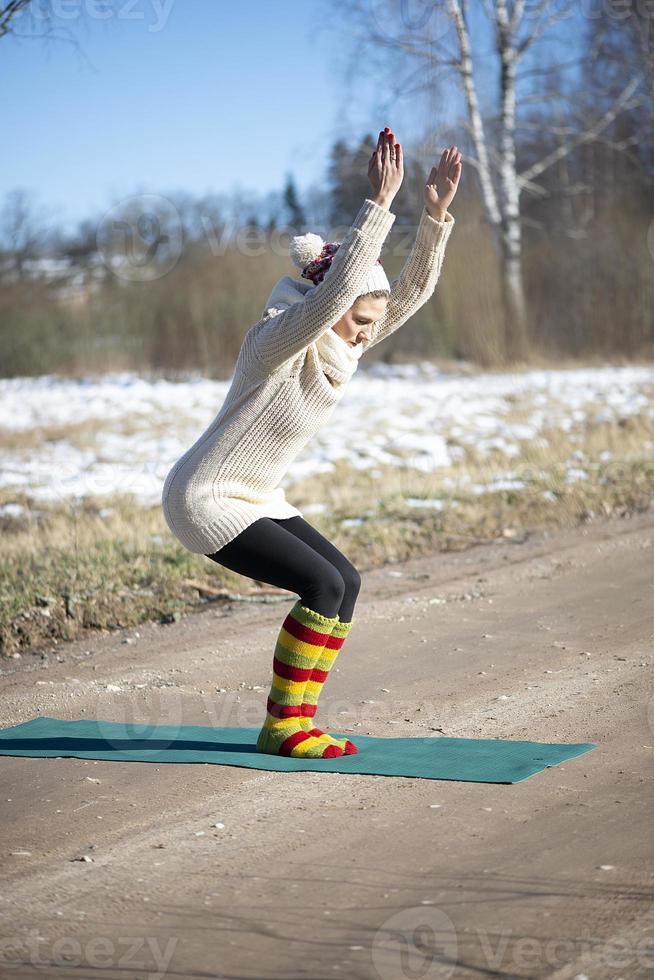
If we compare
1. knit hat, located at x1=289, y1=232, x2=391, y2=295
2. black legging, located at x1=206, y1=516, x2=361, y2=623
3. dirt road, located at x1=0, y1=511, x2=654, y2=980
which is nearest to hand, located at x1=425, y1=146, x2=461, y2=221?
knit hat, located at x1=289, y1=232, x2=391, y2=295

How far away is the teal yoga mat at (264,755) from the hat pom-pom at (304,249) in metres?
1.70

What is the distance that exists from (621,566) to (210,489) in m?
3.74

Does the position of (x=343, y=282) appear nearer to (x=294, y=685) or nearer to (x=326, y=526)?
(x=294, y=685)

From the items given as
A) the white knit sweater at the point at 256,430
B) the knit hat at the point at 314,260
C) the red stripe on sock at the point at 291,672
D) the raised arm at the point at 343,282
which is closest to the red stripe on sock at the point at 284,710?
the red stripe on sock at the point at 291,672

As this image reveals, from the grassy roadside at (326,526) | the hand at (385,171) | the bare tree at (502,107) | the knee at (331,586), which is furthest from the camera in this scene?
the bare tree at (502,107)

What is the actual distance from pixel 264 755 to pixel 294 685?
323mm

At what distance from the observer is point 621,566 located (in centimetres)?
680

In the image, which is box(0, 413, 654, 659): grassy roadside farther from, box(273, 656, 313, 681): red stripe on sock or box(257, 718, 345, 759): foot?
box(273, 656, 313, 681): red stripe on sock

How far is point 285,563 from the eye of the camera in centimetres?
378

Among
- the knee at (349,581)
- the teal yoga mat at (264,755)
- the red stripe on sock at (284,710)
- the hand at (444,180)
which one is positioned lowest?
the teal yoga mat at (264,755)

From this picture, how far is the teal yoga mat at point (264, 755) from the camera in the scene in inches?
151

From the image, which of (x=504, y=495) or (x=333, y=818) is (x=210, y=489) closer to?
(x=333, y=818)

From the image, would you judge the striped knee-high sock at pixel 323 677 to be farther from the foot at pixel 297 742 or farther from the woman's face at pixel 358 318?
the woman's face at pixel 358 318

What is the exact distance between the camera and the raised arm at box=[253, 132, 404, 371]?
3480 mm
